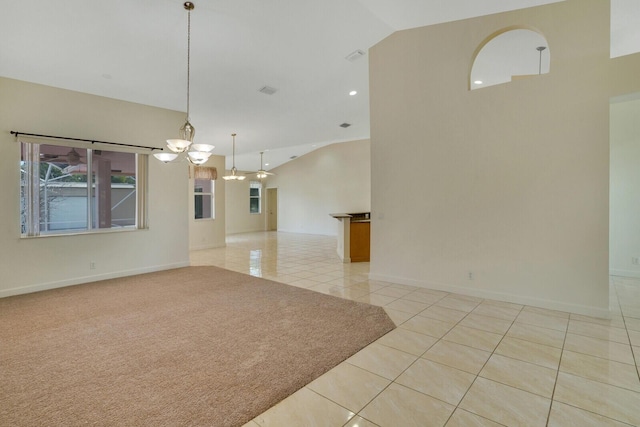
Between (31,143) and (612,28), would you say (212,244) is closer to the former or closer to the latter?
(31,143)

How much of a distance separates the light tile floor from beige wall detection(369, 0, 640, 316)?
51cm

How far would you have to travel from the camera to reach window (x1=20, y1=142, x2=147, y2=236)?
4.51m

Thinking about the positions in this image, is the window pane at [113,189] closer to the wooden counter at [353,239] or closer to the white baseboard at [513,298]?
the wooden counter at [353,239]

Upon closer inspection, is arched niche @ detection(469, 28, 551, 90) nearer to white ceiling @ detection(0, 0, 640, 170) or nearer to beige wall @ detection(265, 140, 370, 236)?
white ceiling @ detection(0, 0, 640, 170)

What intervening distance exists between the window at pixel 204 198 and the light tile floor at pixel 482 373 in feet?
22.9

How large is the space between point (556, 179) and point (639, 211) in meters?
2.86

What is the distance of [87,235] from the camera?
4.99 m

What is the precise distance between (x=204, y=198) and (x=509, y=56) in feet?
27.1

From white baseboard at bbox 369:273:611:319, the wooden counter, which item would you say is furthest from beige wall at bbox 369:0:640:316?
the wooden counter

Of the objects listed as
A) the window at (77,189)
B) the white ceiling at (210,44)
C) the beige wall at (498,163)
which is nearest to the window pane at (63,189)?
the window at (77,189)

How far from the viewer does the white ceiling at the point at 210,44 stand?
3.26 m

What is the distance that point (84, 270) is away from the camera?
4.97m

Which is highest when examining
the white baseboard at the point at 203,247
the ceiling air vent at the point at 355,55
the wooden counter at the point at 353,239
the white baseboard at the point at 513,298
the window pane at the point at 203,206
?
the ceiling air vent at the point at 355,55

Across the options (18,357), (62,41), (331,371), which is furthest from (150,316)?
(62,41)
